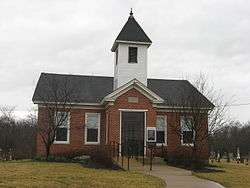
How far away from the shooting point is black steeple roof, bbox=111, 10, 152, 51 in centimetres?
3105

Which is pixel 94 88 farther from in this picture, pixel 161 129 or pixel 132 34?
pixel 161 129

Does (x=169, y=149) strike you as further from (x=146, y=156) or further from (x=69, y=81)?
(x=69, y=81)

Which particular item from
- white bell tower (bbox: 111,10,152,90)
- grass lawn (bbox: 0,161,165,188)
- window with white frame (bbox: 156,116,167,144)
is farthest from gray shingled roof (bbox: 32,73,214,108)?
grass lawn (bbox: 0,161,165,188)

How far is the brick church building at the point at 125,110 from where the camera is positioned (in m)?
29.1

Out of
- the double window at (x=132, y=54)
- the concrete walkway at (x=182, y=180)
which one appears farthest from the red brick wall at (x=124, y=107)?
the concrete walkway at (x=182, y=180)

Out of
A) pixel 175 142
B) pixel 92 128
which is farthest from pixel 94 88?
pixel 175 142

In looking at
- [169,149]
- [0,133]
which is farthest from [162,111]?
[0,133]

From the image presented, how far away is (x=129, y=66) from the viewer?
31.1 meters

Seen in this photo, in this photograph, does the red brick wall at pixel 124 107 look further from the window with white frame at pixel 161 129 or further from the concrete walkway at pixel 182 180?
the concrete walkway at pixel 182 180

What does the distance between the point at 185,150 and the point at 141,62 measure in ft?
22.8

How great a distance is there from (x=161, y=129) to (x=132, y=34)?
23.1ft

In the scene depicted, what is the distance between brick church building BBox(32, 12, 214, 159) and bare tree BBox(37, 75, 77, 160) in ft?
0.22

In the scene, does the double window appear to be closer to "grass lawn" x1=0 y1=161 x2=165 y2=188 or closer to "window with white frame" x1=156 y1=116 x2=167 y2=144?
"window with white frame" x1=156 y1=116 x2=167 y2=144

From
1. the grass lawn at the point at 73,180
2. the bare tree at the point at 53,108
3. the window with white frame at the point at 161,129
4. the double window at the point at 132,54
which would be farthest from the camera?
the window with white frame at the point at 161,129
